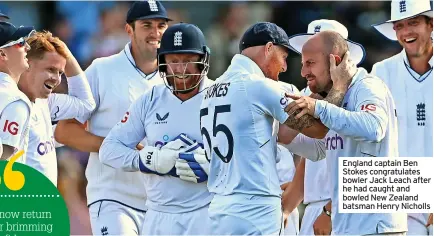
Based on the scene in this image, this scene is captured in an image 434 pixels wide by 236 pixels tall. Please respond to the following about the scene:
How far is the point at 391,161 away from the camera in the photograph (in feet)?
23.0

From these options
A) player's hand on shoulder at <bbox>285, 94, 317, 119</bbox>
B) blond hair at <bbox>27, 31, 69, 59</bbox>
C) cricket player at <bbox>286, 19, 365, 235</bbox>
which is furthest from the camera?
cricket player at <bbox>286, 19, 365, 235</bbox>

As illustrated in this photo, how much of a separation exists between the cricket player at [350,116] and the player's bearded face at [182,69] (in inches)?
40.6

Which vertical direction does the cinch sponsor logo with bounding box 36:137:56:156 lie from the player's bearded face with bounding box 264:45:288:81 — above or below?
below

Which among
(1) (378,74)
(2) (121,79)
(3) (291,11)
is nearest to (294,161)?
(1) (378,74)

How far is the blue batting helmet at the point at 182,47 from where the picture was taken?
7.82 meters

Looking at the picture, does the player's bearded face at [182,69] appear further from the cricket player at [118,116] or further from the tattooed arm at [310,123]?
the tattooed arm at [310,123]

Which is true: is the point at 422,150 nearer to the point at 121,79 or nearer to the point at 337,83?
the point at 337,83

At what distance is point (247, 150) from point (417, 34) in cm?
259

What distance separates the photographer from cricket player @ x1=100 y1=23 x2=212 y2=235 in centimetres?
778

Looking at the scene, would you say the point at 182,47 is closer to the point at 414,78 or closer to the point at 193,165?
the point at 193,165

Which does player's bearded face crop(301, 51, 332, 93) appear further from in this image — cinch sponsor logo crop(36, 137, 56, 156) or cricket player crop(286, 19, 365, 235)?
cinch sponsor logo crop(36, 137, 56, 156)

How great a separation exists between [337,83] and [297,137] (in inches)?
24.3

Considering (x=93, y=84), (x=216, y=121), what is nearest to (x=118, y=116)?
(x=93, y=84)

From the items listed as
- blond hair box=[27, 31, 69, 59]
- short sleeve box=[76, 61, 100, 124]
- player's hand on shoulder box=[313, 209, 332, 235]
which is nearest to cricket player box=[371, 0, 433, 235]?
player's hand on shoulder box=[313, 209, 332, 235]
